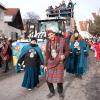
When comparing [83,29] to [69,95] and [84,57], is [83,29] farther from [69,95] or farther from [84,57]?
[69,95]

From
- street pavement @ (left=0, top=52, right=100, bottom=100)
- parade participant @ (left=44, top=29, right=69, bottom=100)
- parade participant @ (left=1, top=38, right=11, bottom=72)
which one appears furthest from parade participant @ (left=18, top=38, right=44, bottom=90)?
parade participant @ (left=1, top=38, right=11, bottom=72)

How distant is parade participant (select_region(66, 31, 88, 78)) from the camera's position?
1326 centimetres

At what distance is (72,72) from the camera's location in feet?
44.9

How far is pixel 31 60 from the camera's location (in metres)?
10.8

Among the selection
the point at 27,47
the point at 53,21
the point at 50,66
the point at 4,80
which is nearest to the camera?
the point at 50,66

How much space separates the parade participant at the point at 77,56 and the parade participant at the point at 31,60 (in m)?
2.65

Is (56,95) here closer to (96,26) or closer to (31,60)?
(31,60)

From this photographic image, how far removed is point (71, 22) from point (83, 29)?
97cm

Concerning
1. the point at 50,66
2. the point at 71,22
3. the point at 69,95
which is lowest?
the point at 69,95

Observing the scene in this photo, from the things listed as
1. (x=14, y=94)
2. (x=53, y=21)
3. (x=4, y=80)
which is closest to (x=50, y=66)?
(x=14, y=94)

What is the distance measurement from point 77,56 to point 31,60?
3084mm

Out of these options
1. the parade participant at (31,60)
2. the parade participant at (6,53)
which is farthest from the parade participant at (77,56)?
the parade participant at (6,53)

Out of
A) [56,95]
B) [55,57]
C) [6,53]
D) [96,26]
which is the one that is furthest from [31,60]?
[96,26]

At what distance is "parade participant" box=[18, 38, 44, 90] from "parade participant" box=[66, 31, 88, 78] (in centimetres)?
265
